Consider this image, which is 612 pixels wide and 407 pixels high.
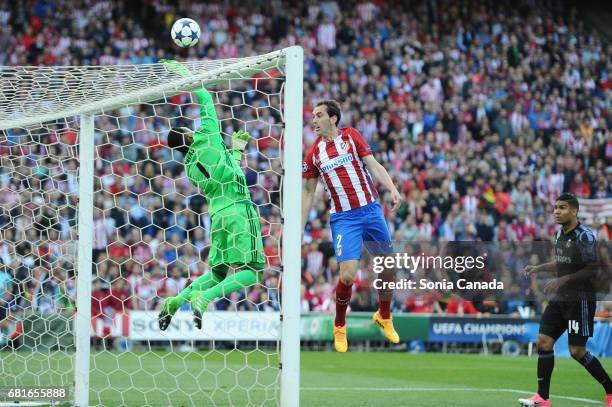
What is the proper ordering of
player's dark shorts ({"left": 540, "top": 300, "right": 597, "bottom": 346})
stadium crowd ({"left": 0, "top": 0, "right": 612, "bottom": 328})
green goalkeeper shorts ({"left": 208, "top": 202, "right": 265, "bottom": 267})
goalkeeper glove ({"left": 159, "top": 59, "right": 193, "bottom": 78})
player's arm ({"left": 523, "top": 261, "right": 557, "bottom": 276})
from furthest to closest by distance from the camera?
stadium crowd ({"left": 0, "top": 0, "right": 612, "bottom": 328}) → player's arm ({"left": 523, "top": 261, "right": 557, "bottom": 276}) → player's dark shorts ({"left": 540, "top": 300, "right": 597, "bottom": 346}) → green goalkeeper shorts ({"left": 208, "top": 202, "right": 265, "bottom": 267}) → goalkeeper glove ({"left": 159, "top": 59, "right": 193, "bottom": 78})

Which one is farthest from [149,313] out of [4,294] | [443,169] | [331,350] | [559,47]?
[559,47]

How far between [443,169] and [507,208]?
1.64m

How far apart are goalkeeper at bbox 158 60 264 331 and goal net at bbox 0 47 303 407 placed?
0.16 metres

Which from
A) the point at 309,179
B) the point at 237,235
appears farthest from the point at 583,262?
the point at 237,235

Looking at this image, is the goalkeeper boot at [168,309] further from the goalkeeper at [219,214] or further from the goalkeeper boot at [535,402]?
the goalkeeper boot at [535,402]

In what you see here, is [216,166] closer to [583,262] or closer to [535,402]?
[583,262]

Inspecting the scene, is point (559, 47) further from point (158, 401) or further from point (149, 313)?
point (158, 401)

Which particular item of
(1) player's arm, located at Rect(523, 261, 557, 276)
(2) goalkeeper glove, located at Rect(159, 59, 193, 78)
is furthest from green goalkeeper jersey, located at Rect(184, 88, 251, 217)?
(1) player's arm, located at Rect(523, 261, 557, 276)

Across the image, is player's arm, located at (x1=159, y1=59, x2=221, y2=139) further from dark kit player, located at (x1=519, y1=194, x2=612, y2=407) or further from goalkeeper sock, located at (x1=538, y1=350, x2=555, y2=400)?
goalkeeper sock, located at (x1=538, y1=350, x2=555, y2=400)

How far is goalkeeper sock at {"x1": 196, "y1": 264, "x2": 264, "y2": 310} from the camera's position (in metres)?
9.13

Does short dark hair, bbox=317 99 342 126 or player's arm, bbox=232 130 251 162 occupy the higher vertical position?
short dark hair, bbox=317 99 342 126

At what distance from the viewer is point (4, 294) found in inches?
472

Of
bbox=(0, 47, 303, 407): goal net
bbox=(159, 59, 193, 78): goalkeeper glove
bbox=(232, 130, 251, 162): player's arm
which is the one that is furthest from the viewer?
bbox=(232, 130, 251, 162): player's arm

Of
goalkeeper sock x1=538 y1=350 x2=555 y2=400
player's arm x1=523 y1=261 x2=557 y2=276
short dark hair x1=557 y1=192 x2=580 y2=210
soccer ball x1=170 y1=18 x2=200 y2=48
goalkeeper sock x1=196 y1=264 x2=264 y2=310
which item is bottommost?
goalkeeper sock x1=538 y1=350 x2=555 y2=400
